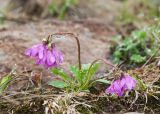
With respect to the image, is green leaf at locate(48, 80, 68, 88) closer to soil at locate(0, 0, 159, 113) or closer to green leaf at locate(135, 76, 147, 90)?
soil at locate(0, 0, 159, 113)

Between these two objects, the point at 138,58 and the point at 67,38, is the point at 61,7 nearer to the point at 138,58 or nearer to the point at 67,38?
the point at 67,38

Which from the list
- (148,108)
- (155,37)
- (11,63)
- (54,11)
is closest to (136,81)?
(148,108)

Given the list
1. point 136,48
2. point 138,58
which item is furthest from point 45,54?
point 136,48

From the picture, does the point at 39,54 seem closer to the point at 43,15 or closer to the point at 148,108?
the point at 148,108

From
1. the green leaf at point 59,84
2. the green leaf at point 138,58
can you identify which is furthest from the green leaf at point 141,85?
the green leaf at point 138,58

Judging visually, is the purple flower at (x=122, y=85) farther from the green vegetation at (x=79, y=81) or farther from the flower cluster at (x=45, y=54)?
the flower cluster at (x=45, y=54)
